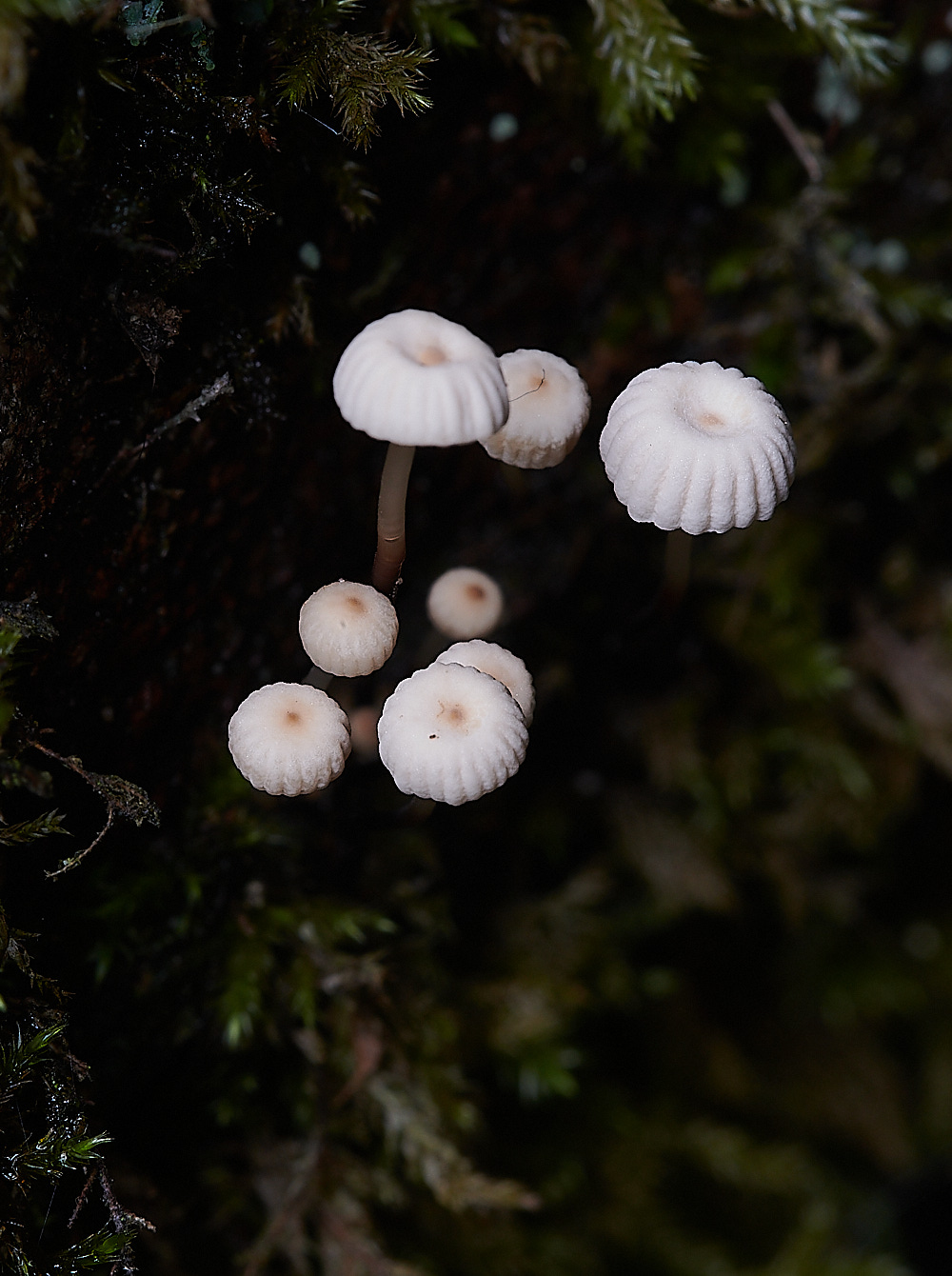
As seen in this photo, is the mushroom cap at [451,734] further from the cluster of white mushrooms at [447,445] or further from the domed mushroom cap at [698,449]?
the domed mushroom cap at [698,449]

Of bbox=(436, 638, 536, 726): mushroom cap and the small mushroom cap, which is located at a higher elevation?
bbox=(436, 638, 536, 726): mushroom cap

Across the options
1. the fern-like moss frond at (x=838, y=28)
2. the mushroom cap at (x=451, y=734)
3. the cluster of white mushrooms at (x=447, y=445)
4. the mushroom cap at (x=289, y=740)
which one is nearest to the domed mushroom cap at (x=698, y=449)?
the cluster of white mushrooms at (x=447, y=445)

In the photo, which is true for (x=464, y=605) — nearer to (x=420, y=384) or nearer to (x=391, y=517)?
(x=391, y=517)

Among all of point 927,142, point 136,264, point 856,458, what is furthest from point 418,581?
point 927,142

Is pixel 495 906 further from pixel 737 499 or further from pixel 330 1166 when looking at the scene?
pixel 737 499

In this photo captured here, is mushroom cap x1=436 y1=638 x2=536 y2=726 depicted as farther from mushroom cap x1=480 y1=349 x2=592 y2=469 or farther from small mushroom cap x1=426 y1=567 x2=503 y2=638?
mushroom cap x1=480 y1=349 x2=592 y2=469

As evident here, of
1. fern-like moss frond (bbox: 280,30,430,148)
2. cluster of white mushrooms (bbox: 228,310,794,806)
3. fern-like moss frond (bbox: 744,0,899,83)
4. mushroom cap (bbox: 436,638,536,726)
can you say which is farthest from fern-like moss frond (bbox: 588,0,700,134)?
mushroom cap (bbox: 436,638,536,726)
